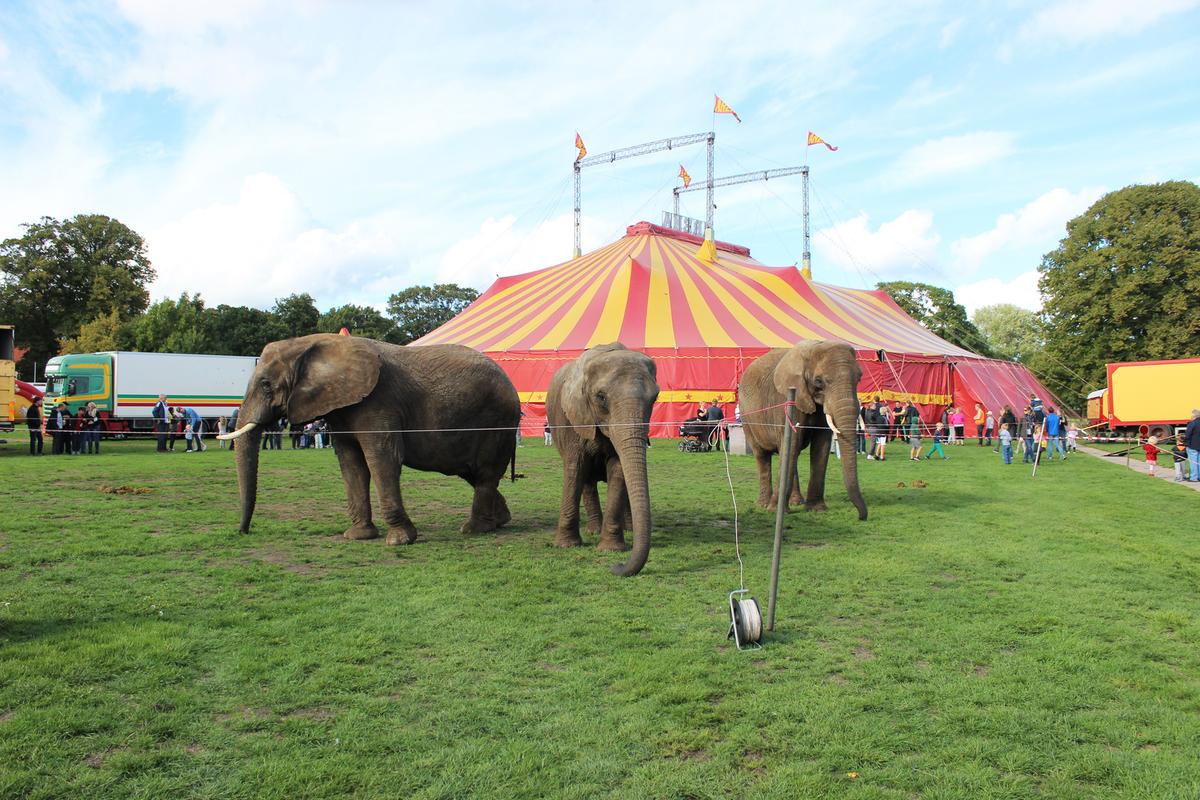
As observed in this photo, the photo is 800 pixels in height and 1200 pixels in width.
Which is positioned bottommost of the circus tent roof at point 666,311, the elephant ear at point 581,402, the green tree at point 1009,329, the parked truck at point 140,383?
the elephant ear at point 581,402

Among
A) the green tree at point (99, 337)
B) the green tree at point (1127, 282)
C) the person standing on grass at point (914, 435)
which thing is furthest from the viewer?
the green tree at point (99, 337)

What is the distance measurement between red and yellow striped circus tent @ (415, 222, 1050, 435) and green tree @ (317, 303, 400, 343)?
3425 cm

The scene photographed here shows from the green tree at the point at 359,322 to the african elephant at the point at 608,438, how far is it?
5675 cm

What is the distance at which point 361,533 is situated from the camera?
8.84 m

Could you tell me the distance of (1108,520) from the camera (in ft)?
34.3

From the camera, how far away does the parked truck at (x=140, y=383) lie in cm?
2912

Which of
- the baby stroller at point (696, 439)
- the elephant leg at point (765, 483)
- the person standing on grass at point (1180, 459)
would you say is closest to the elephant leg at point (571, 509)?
the elephant leg at point (765, 483)

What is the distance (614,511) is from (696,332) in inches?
728

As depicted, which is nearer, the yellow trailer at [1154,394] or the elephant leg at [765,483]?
the elephant leg at [765,483]

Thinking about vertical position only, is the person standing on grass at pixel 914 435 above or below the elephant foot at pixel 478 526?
above

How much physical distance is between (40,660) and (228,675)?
3.47ft

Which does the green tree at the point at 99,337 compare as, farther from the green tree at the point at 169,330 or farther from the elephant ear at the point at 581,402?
the elephant ear at the point at 581,402

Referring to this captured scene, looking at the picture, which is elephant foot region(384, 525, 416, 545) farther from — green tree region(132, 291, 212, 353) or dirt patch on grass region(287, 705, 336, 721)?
green tree region(132, 291, 212, 353)

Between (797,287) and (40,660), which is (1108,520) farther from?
(797,287)
